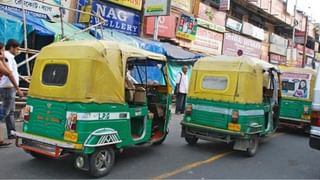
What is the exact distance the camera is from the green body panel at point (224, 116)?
8.56m

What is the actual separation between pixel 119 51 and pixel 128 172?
196 cm

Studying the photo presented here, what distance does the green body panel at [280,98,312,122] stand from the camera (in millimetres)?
12555

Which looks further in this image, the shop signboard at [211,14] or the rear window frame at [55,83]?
the shop signboard at [211,14]

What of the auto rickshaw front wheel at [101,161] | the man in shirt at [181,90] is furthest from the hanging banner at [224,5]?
the auto rickshaw front wheel at [101,161]

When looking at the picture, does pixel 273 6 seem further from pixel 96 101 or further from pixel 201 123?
pixel 96 101

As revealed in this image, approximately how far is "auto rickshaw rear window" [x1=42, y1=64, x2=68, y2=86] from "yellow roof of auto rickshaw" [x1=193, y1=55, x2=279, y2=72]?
376 centimetres

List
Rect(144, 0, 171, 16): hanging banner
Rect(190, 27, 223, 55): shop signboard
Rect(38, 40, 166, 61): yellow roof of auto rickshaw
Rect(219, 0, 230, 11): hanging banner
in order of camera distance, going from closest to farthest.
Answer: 1. Rect(38, 40, 166, 61): yellow roof of auto rickshaw
2. Rect(144, 0, 171, 16): hanging banner
3. Rect(190, 27, 223, 55): shop signboard
4. Rect(219, 0, 230, 11): hanging banner

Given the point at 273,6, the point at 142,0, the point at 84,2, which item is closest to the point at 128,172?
the point at 84,2

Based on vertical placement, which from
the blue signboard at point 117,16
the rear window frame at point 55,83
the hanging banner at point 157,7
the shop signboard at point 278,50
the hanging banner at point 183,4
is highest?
the hanging banner at point 183,4

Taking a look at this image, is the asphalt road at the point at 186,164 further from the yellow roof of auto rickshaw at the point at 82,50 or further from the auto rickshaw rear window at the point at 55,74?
the yellow roof of auto rickshaw at the point at 82,50

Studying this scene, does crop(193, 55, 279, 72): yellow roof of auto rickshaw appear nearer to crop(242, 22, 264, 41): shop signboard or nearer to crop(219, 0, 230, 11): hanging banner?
crop(219, 0, 230, 11): hanging banner

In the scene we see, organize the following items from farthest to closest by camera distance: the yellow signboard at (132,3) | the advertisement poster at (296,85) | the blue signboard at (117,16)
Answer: the yellow signboard at (132,3)
the blue signboard at (117,16)
the advertisement poster at (296,85)

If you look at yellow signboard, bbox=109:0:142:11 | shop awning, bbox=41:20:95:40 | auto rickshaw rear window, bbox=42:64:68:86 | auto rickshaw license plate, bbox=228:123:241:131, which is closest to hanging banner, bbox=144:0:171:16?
yellow signboard, bbox=109:0:142:11

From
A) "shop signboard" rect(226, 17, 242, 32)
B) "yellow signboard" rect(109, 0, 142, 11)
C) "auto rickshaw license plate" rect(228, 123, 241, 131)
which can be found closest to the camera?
"auto rickshaw license plate" rect(228, 123, 241, 131)
